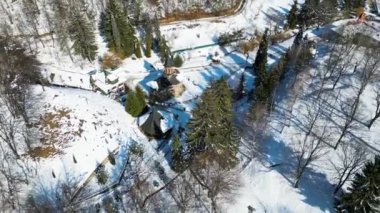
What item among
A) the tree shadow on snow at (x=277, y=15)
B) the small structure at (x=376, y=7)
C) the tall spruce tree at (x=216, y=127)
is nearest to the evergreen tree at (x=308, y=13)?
the tree shadow on snow at (x=277, y=15)

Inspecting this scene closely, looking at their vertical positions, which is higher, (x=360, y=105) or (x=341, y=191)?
(x=360, y=105)

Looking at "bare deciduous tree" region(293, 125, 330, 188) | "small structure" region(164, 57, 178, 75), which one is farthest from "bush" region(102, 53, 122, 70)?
"bare deciduous tree" region(293, 125, 330, 188)

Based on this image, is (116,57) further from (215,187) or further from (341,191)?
(341,191)

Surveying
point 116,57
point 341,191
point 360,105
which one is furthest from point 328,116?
point 116,57

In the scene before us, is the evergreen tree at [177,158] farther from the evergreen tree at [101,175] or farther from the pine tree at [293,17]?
the pine tree at [293,17]

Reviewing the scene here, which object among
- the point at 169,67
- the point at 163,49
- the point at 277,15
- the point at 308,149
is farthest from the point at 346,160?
the point at 277,15

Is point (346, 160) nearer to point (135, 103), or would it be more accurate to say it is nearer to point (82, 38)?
point (135, 103)

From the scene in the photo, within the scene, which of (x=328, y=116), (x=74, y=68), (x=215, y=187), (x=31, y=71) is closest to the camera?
(x=215, y=187)

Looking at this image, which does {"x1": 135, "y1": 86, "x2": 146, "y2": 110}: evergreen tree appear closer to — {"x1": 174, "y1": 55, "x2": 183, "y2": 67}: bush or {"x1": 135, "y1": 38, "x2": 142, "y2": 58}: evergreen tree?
{"x1": 174, "y1": 55, "x2": 183, "y2": 67}: bush
